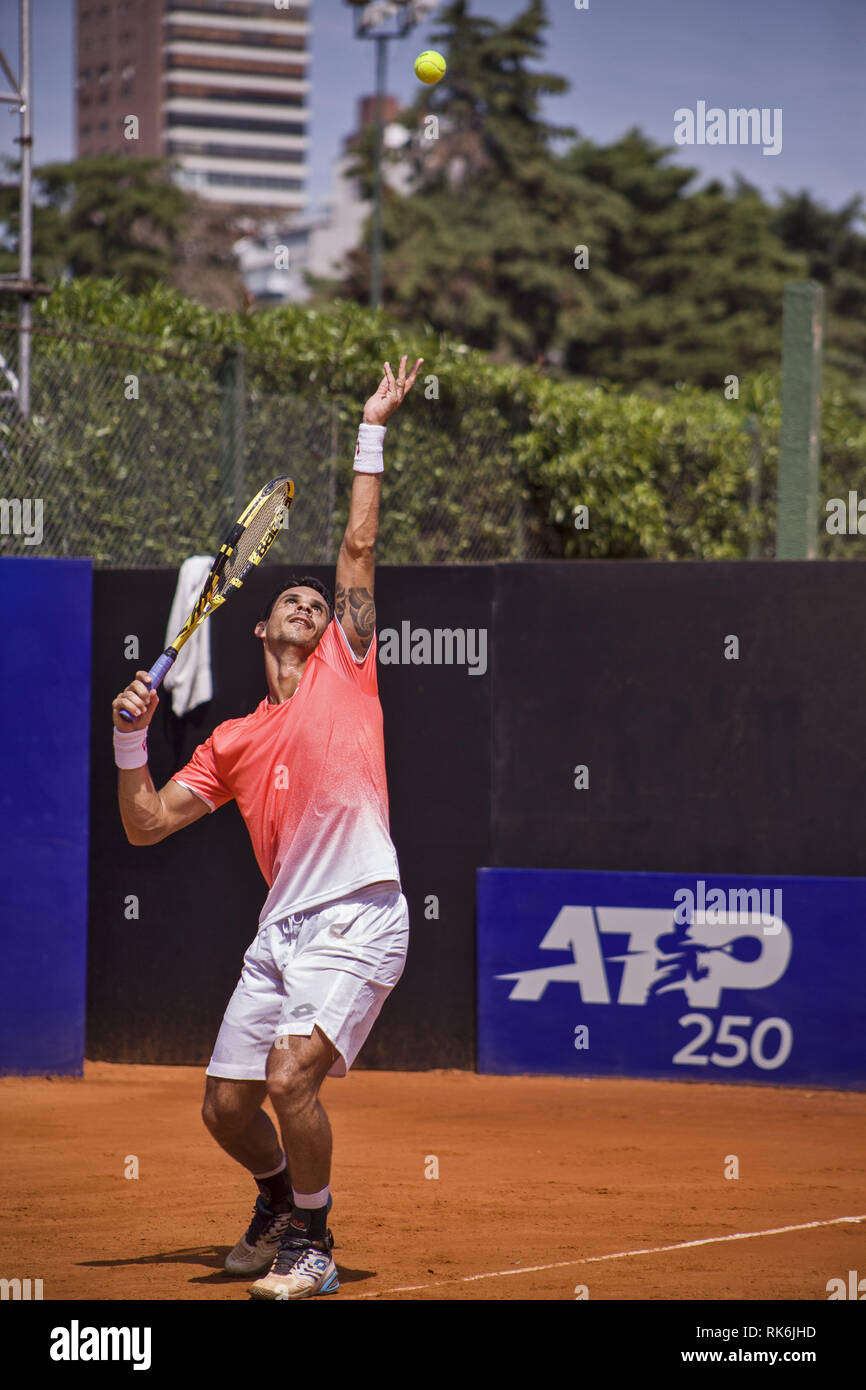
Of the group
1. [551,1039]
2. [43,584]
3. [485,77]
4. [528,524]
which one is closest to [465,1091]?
[551,1039]

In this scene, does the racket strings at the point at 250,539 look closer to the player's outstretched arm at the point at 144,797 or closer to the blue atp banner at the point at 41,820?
the player's outstretched arm at the point at 144,797

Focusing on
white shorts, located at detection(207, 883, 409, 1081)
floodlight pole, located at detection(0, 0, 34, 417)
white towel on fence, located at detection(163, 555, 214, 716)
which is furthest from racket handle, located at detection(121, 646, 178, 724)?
floodlight pole, located at detection(0, 0, 34, 417)

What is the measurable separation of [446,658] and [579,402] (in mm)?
5031

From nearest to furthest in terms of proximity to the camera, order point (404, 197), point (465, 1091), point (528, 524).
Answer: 1. point (465, 1091)
2. point (528, 524)
3. point (404, 197)

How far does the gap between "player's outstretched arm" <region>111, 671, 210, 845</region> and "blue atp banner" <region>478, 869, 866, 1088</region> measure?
3.02 metres

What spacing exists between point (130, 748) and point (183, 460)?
188 inches

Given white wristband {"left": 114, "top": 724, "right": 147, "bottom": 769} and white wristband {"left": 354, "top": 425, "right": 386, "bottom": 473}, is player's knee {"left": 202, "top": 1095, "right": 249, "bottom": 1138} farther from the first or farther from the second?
white wristband {"left": 354, "top": 425, "right": 386, "bottom": 473}

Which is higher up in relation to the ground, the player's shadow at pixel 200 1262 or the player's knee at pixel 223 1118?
the player's knee at pixel 223 1118

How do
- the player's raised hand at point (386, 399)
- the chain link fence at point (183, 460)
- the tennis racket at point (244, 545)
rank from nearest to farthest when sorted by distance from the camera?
the player's raised hand at point (386, 399), the tennis racket at point (244, 545), the chain link fence at point (183, 460)

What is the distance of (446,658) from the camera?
811 cm

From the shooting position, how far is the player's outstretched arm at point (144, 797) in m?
4.68

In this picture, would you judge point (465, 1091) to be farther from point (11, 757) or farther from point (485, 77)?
point (485, 77)

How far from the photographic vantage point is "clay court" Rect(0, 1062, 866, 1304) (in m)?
4.89

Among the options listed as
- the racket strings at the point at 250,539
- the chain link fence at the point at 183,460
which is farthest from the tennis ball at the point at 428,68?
the racket strings at the point at 250,539
